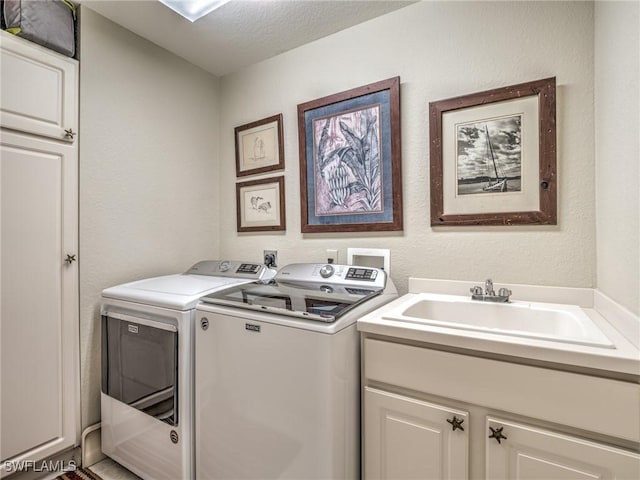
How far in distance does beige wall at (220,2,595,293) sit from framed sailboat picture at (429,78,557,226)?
0.16ft

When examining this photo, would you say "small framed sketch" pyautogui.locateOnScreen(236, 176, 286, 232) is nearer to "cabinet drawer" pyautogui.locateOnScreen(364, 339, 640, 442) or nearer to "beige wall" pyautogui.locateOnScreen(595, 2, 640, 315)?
"cabinet drawer" pyautogui.locateOnScreen(364, 339, 640, 442)

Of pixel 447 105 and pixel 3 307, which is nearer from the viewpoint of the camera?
pixel 3 307

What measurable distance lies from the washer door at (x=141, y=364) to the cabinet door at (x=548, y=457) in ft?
4.17

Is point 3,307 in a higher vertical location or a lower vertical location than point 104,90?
lower

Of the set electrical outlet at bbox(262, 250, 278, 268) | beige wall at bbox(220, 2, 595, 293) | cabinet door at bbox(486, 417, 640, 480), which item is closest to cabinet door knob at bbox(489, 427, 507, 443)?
cabinet door at bbox(486, 417, 640, 480)

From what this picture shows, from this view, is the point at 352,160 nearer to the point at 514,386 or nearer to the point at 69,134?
the point at 514,386

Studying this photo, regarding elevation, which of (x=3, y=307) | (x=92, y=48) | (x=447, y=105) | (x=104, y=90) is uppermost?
(x=92, y=48)

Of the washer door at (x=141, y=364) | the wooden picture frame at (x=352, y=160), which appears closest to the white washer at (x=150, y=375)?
the washer door at (x=141, y=364)

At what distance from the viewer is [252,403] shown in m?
1.24

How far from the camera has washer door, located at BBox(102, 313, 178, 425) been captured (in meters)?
1.43

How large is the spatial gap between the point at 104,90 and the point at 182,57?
0.66 metres

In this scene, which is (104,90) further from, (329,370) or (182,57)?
(329,370)

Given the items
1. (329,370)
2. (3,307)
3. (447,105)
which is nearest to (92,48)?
(3,307)

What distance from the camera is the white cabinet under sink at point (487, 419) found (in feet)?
2.71
